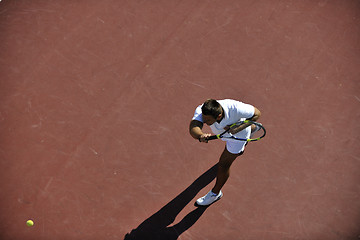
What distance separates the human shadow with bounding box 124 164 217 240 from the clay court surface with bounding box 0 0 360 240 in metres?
0.01

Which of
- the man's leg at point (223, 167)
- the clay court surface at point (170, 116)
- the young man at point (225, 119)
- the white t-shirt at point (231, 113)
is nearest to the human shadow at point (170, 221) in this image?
the clay court surface at point (170, 116)

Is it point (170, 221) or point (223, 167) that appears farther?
point (170, 221)

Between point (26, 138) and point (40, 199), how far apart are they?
103cm

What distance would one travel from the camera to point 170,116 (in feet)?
19.5

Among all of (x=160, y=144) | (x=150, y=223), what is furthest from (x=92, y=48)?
(x=150, y=223)

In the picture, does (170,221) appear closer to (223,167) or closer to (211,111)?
(223,167)

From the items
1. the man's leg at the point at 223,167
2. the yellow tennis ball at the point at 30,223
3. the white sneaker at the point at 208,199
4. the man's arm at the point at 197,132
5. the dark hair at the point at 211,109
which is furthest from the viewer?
the white sneaker at the point at 208,199

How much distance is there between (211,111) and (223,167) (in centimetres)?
114

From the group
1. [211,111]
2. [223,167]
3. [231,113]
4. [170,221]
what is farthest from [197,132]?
[170,221]

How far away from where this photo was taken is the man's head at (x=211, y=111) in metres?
4.02

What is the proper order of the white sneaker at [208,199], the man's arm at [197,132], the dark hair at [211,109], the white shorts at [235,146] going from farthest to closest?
the white sneaker at [208,199] → the white shorts at [235,146] → the man's arm at [197,132] → the dark hair at [211,109]

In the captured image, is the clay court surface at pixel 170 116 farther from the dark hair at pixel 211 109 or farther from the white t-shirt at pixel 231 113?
the dark hair at pixel 211 109

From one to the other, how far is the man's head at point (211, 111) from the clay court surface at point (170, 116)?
163 cm

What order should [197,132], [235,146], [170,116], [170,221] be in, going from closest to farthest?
[197,132] < [235,146] < [170,221] < [170,116]
